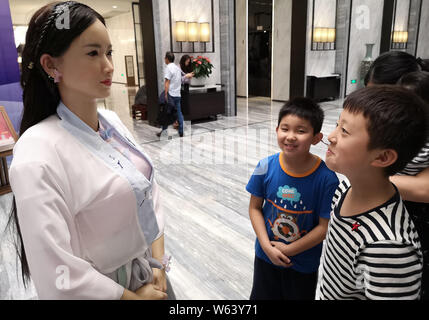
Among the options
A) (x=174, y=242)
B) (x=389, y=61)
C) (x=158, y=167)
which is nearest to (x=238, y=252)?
(x=174, y=242)

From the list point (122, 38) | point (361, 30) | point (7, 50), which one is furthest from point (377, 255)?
point (122, 38)

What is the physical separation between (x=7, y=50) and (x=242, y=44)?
28.2 feet

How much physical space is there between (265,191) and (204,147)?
3919mm

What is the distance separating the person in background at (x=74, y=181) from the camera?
2.32 feet

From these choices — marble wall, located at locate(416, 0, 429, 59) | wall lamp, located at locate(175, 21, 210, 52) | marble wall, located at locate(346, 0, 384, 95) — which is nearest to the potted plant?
wall lamp, located at locate(175, 21, 210, 52)

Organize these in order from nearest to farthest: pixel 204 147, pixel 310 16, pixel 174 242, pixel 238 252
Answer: pixel 238 252
pixel 174 242
pixel 204 147
pixel 310 16

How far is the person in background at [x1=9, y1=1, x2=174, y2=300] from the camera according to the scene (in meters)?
0.71

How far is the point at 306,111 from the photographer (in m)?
1.22

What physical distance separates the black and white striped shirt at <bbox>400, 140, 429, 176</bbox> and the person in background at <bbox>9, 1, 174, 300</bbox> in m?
0.83

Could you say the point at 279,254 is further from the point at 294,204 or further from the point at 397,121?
the point at 397,121

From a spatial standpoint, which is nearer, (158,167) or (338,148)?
(338,148)

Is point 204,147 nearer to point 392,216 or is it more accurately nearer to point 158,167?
point 158,167

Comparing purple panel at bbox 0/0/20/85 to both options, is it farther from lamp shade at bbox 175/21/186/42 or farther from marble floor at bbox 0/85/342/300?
lamp shade at bbox 175/21/186/42

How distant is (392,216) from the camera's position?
0.73 metres
